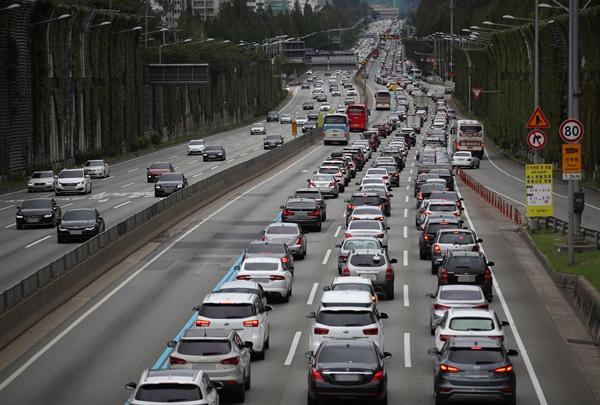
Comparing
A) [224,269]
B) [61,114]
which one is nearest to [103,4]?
[61,114]

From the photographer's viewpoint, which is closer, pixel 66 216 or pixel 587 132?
pixel 66 216

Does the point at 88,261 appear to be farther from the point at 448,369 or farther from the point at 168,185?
the point at 168,185

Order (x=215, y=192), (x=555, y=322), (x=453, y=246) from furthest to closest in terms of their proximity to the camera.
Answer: (x=215, y=192) → (x=453, y=246) → (x=555, y=322)

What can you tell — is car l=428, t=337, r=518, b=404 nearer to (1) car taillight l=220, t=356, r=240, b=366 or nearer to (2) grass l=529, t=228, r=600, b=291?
(1) car taillight l=220, t=356, r=240, b=366

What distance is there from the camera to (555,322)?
3120cm

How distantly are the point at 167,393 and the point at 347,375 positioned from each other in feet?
12.3

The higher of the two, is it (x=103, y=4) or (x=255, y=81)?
(x=103, y=4)

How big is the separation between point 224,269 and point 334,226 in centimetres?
1338

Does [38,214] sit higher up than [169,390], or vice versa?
[169,390]

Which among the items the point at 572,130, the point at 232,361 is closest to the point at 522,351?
the point at 232,361

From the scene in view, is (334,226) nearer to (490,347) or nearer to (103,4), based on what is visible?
(490,347)

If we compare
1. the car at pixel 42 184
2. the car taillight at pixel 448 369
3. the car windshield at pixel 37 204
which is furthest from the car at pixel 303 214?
the car taillight at pixel 448 369

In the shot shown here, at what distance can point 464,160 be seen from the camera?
9419cm

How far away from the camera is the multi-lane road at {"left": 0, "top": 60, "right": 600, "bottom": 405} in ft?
78.5
